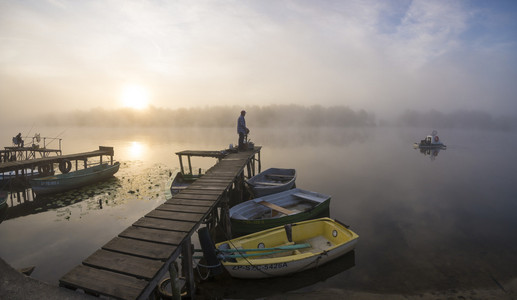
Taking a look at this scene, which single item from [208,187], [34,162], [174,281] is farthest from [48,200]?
[174,281]

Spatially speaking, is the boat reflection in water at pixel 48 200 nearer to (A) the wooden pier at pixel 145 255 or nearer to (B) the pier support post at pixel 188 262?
(A) the wooden pier at pixel 145 255

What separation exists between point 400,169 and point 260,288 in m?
34.9

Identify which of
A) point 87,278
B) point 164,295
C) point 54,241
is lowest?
point 54,241

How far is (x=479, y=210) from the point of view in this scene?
1925cm

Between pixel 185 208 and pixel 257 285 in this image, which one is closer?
pixel 185 208

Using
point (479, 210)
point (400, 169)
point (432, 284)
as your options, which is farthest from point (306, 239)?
point (400, 169)

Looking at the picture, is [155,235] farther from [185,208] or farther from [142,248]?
[185,208]

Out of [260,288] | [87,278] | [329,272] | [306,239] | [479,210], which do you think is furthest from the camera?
[479,210]

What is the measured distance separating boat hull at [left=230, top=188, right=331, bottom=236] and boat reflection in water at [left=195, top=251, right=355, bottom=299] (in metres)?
3.02

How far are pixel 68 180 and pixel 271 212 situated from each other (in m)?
18.7

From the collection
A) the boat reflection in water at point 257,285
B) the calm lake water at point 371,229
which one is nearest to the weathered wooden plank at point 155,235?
the boat reflection in water at point 257,285

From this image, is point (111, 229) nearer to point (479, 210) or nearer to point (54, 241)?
point (54, 241)

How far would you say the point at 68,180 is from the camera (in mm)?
21109

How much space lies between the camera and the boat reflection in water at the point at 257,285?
8859mm
